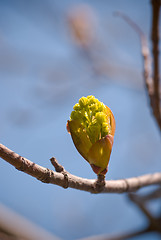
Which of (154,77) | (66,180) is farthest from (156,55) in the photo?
(66,180)

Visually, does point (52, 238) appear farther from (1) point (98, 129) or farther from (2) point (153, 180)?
(1) point (98, 129)

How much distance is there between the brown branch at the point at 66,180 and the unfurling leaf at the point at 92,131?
7 cm

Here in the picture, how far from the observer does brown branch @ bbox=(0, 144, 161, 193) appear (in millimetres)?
752

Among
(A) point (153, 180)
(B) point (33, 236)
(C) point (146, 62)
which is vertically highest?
(C) point (146, 62)

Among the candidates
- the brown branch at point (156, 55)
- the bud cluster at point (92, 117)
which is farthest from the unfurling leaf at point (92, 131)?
the brown branch at point (156, 55)

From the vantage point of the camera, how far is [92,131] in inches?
37.0

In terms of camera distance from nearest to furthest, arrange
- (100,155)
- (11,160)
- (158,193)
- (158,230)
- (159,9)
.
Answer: (11,160)
(100,155)
(159,9)
(158,193)
(158,230)

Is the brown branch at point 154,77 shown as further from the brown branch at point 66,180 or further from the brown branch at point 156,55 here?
the brown branch at point 66,180

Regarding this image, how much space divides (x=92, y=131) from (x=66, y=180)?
0.20 metres

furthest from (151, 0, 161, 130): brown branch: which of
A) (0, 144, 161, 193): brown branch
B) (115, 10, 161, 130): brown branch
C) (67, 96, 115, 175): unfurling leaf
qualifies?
(67, 96, 115, 175): unfurling leaf

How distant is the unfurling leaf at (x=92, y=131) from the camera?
921 millimetres

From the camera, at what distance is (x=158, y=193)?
2049 mm

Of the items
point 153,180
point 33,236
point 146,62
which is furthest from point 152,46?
point 33,236

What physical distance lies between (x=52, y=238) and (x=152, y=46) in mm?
1768
